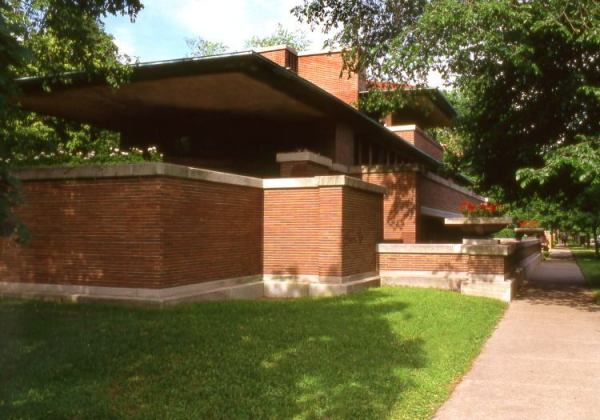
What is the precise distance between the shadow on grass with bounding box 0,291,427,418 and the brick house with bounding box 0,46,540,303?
1359mm

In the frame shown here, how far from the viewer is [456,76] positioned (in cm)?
1673

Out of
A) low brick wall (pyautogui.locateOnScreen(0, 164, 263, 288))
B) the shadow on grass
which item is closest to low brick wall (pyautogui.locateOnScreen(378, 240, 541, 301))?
the shadow on grass

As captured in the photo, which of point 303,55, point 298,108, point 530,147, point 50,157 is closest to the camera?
point 50,157

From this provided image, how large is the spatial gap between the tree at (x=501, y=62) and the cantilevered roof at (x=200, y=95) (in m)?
2.28

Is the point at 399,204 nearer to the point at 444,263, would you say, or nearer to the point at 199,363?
the point at 444,263

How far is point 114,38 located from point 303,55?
15.2 m

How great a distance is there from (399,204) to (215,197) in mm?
8711

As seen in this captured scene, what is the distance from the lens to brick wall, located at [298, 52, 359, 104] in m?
26.7

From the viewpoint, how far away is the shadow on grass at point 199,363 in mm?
5613

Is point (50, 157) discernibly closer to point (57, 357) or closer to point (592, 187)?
point (57, 357)

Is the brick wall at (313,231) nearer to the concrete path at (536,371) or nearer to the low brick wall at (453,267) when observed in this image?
the low brick wall at (453,267)

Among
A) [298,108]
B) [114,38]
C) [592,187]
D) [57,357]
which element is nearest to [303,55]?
[298,108]

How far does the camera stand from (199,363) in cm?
699

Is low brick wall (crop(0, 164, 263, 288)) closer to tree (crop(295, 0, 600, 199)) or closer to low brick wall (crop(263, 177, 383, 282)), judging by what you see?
low brick wall (crop(263, 177, 383, 282))
